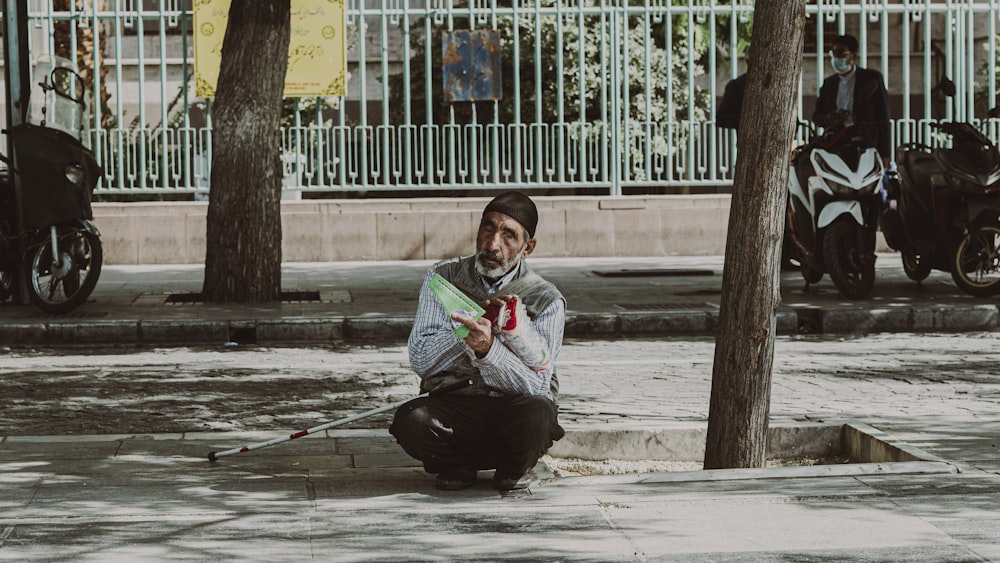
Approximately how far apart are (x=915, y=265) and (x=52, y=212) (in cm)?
720

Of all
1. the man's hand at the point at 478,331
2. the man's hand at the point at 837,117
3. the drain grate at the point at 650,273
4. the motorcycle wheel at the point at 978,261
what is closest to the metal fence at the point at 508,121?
the drain grate at the point at 650,273

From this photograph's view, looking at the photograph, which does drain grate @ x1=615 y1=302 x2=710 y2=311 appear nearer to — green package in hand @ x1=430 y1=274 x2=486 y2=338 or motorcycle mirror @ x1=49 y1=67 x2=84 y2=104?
motorcycle mirror @ x1=49 y1=67 x2=84 y2=104

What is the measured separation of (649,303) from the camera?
12.9 m

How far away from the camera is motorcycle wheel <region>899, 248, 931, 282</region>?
13773 mm

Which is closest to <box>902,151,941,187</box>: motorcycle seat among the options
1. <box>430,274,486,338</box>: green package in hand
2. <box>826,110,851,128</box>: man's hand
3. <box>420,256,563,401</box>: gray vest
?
<box>826,110,851,128</box>: man's hand

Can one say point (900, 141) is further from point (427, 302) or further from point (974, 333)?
point (427, 302)

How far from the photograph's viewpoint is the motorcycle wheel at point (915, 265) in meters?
13.8

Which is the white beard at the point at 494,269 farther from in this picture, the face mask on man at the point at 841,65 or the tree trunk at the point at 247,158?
the face mask on man at the point at 841,65

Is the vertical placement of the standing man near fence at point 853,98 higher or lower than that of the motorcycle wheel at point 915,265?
higher

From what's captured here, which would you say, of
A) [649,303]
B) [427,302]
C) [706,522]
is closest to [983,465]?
[706,522]

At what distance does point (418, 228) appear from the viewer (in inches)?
700

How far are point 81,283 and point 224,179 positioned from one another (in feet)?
4.53

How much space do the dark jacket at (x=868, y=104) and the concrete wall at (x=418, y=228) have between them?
399cm

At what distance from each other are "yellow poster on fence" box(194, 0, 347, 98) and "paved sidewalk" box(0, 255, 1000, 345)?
127 inches
